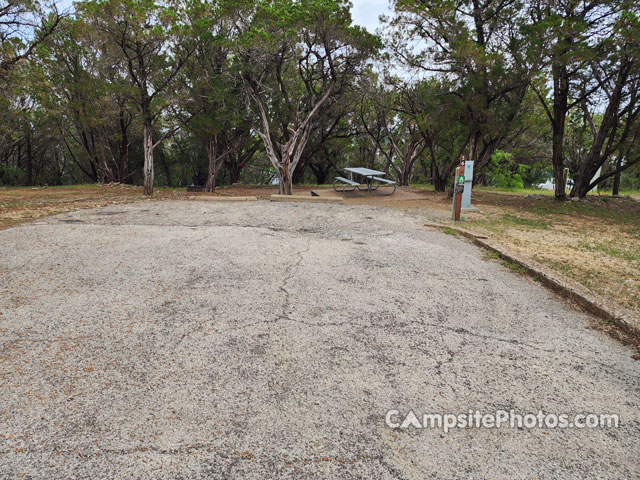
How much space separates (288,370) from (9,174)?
30155 millimetres

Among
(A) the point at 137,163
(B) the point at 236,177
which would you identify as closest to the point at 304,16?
(B) the point at 236,177

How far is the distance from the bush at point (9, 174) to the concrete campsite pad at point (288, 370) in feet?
85.0

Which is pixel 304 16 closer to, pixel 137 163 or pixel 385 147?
pixel 385 147

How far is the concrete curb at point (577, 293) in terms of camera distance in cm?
314

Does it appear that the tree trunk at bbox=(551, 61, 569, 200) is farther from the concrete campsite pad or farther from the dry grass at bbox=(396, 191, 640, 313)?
the concrete campsite pad

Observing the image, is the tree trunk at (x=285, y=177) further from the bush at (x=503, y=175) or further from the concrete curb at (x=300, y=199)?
the bush at (x=503, y=175)

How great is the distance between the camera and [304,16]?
11.0 meters

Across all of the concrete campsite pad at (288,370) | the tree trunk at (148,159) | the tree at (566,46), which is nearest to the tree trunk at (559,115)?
the tree at (566,46)

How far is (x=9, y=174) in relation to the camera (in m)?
24.2

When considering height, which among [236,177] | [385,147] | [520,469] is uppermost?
[385,147]

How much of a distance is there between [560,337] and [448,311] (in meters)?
0.86

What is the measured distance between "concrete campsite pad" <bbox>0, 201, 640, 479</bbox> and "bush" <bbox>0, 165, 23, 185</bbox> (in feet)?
85.0

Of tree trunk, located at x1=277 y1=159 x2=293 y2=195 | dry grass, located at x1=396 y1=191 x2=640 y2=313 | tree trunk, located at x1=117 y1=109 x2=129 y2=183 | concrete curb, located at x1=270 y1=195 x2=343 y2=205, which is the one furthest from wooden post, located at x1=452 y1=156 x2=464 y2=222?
tree trunk, located at x1=117 y1=109 x2=129 y2=183

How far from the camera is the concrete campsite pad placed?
1696mm
